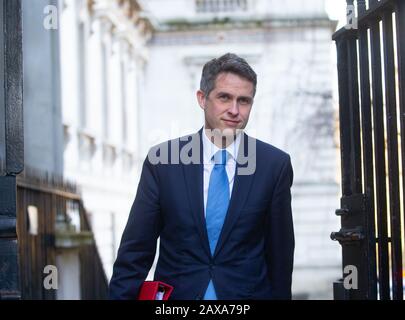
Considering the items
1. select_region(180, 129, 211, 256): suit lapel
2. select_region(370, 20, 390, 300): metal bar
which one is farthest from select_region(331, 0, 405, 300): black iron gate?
select_region(180, 129, 211, 256): suit lapel

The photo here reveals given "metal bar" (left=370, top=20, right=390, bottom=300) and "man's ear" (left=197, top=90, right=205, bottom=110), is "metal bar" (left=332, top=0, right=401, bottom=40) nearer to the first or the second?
"metal bar" (left=370, top=20, right=390, bottom=300)

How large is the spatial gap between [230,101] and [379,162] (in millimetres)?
1364

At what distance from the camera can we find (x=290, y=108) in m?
32.5

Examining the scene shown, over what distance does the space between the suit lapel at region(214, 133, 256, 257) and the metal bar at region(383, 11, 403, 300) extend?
40.8 inches

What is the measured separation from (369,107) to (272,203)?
4.45ft

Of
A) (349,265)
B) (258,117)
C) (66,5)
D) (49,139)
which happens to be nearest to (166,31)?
(258,117)

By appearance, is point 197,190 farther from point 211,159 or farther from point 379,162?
point 379,162

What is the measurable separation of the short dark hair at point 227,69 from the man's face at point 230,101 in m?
0.02

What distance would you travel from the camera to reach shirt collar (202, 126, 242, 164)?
4309mm

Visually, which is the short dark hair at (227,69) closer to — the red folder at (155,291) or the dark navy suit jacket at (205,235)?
the dark navy suit jacket at (205,235)

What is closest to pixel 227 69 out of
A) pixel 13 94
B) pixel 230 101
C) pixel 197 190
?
pixel 230 101

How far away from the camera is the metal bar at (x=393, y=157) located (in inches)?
200

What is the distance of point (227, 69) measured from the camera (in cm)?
431
